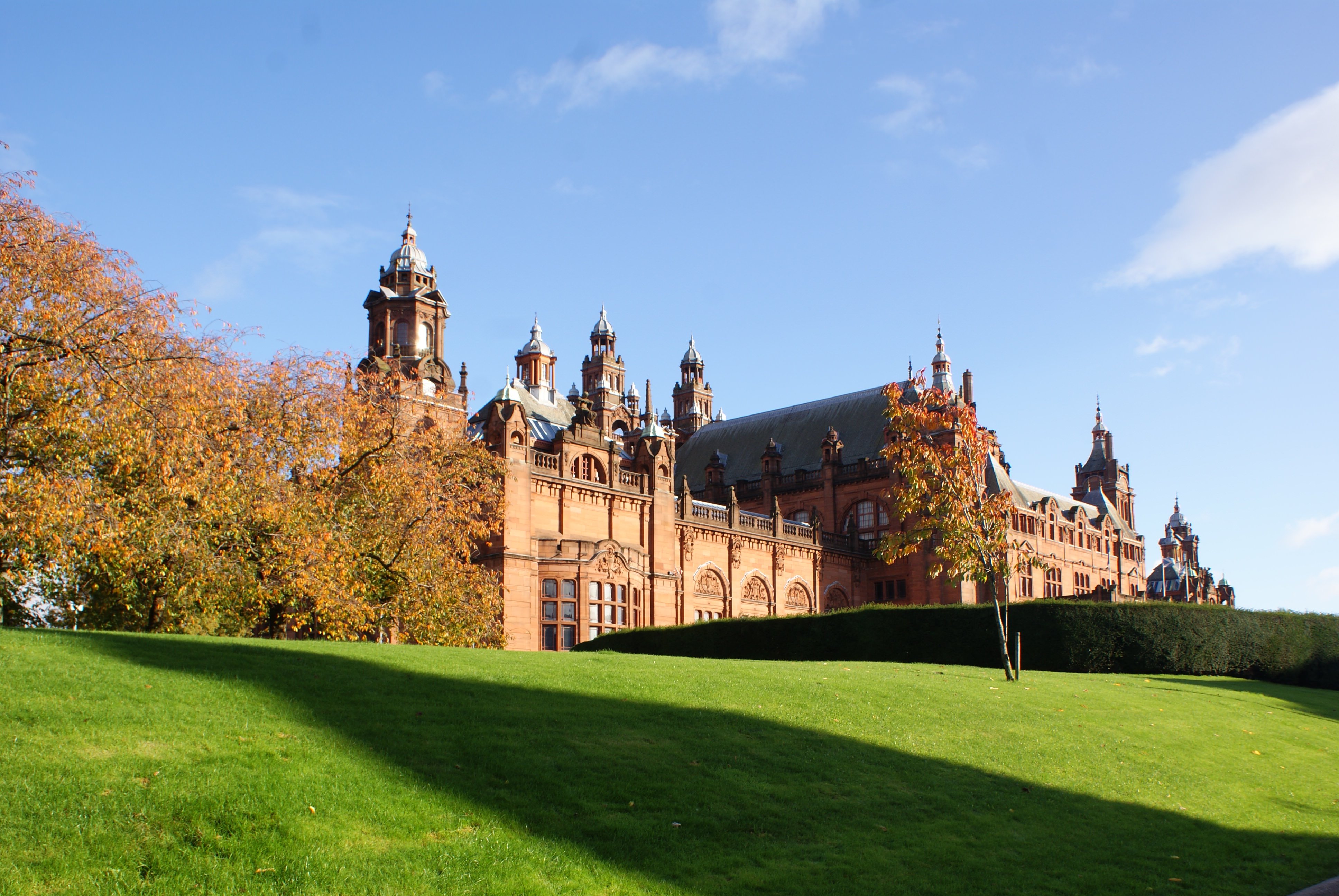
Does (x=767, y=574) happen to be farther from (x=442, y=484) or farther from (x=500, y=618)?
(x=442, y=484)

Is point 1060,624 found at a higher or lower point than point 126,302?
lower

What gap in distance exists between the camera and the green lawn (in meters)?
9.95

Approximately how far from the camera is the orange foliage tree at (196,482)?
20.5 meters

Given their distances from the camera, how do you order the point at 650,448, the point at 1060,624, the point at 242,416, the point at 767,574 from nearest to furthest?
the point at 242,416 → the point at 1060,624 → the point at 650,448 → the point at 767,574

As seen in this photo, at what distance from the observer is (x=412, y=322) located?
5606 cm

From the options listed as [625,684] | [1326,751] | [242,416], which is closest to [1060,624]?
[1326,751]

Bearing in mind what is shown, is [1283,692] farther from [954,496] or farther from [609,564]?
[609,564]

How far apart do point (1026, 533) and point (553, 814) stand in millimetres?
65839

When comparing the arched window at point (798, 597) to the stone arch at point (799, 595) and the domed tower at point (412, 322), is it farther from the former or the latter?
the domed tower at point (412, 322)

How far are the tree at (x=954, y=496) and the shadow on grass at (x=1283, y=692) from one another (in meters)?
6.15

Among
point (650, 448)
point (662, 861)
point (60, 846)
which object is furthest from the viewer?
point (650, 448)

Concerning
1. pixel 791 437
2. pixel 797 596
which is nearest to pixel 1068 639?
pixel 797 596

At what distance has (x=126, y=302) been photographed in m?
21.8

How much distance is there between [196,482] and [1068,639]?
2463 cm
